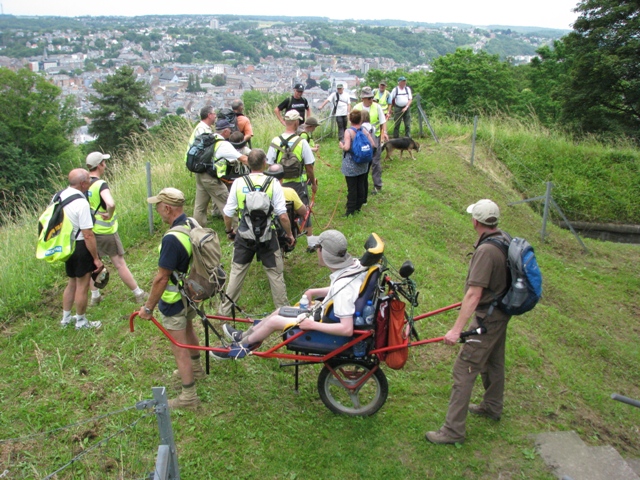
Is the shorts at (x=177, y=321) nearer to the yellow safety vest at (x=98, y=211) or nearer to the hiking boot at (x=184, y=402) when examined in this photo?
the hiking boot at (x=184, y=402)

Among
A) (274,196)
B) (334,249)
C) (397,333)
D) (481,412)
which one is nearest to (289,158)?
(274,196)

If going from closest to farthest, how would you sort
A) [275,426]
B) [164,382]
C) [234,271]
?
1. [275,426]
2. [164,382]
3. [234,271]

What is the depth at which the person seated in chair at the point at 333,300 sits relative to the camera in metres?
4.15

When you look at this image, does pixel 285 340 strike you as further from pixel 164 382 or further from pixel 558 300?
pixel 558 300

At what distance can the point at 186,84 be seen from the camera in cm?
7562

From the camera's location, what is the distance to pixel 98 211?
21.2 feet

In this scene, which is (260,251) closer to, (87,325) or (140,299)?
(140,299)

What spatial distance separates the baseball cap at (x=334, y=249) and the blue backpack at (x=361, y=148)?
12.6 feet

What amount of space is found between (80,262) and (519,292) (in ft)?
15.3

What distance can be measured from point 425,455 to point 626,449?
6.38 feet

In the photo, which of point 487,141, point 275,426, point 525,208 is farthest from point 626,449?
point 487,141

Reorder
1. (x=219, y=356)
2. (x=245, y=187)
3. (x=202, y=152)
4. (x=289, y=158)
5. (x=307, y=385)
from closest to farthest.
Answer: (x=219, y=356)
(x=307, y=385)
(x=245, y=187)
(x=289, y=158)
(x=202, y=152)

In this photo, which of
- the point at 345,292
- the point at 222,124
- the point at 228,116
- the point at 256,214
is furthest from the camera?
the point at 228,116

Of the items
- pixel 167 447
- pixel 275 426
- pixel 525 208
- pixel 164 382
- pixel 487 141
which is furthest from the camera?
pixel 487 141
